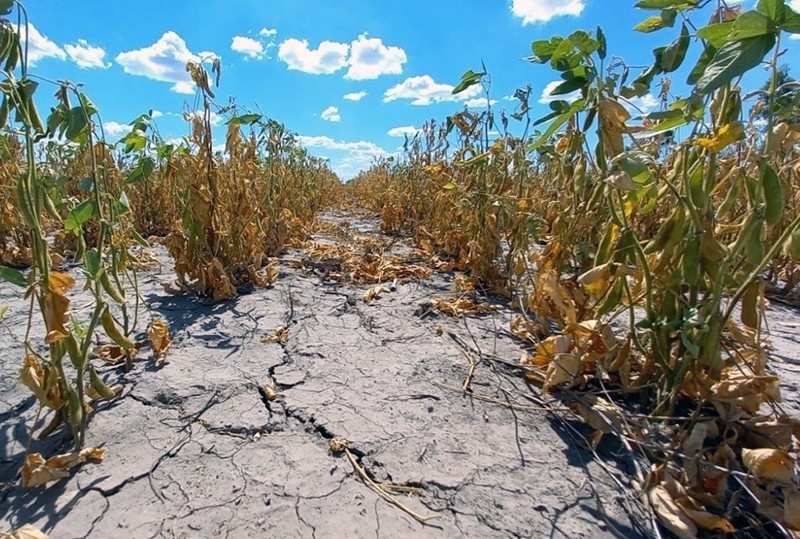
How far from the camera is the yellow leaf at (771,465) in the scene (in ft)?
2.84

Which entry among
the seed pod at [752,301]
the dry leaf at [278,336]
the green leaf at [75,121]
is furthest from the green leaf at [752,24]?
the dry leaf at [278,336]

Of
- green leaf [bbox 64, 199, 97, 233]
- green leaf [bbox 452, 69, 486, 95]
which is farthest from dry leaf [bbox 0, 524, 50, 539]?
green leaf [bbox 452, 69, 486, 95]

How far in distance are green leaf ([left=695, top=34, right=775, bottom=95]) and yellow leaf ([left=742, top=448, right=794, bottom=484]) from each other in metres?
0.76

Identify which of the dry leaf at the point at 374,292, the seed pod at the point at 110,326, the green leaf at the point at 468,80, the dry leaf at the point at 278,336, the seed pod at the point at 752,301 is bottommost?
the dry leaf at the point at 278,336

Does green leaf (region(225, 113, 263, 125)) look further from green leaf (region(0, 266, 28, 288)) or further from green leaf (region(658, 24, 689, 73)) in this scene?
green leaf (region(658, 24, 689, 73))

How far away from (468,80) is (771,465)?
6.03 ft

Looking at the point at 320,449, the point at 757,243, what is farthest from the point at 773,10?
the point at 320,449

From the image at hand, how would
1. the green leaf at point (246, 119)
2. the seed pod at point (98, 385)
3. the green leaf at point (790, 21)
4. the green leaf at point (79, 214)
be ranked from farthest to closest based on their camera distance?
the green leaf at point (246, 119), the seed pod at point (98, 385), the green leaf at point (79, 214), the green leaf at point (790, 21)

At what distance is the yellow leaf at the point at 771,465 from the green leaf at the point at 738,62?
0.76 m

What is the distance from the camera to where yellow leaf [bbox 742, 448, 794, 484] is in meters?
0.87

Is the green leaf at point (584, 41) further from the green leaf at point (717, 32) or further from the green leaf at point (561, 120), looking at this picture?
the green leaf at point (717, 32)

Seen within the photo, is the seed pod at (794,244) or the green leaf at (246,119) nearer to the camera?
the seed pod at (794,244)

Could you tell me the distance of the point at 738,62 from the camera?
0.71 meters

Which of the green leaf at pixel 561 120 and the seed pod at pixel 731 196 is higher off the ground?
the green leaf at pixel 561 120
